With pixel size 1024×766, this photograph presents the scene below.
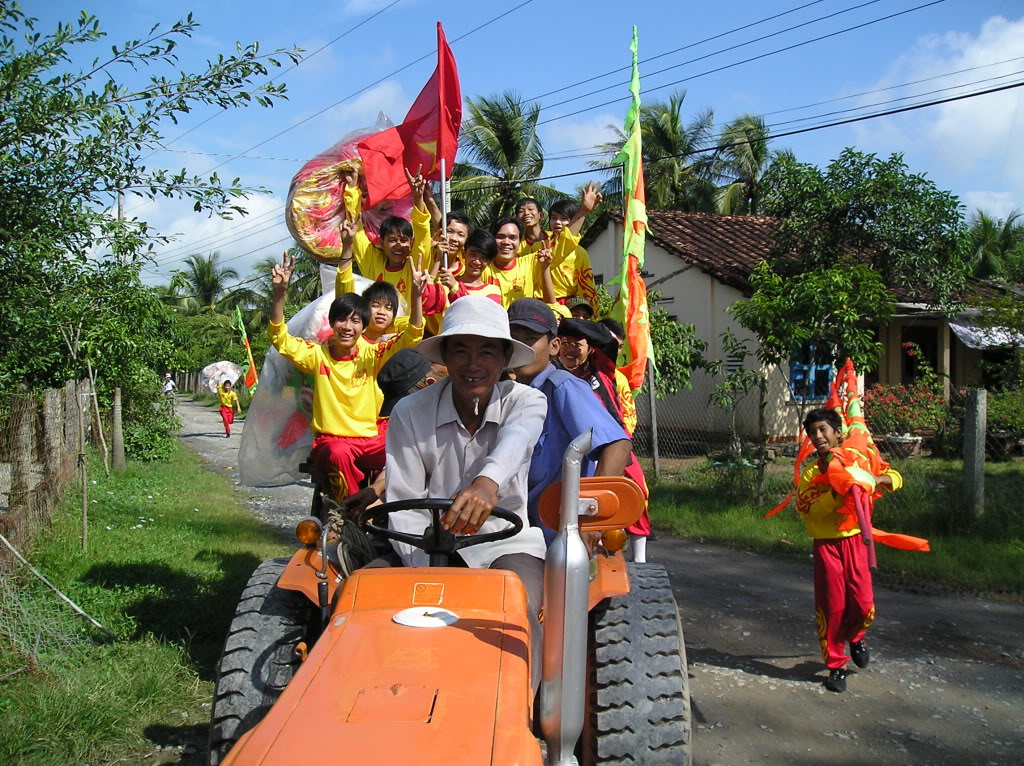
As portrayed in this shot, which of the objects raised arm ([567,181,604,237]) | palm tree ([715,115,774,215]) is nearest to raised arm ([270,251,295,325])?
raised arm ([567,181,604,237])

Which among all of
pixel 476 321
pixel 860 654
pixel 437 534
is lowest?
pixel 860 654

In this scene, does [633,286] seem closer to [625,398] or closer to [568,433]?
[625,398]

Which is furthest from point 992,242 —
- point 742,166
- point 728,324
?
point 728,324

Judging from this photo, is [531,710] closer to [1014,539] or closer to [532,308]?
[532,308]

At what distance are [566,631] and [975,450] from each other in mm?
7054

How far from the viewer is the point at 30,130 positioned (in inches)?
188

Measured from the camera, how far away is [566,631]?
7.12 ft

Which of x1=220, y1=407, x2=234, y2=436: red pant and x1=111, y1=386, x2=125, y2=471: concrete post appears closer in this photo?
x1=111, y1=386, x2=125, y2=471: concrete post

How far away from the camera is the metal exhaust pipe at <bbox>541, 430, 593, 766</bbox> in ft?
7.10

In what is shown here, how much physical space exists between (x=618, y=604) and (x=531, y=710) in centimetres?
90

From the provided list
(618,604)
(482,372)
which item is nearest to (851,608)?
(618,604)

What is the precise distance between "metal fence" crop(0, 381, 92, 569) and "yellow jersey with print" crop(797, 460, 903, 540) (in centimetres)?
467

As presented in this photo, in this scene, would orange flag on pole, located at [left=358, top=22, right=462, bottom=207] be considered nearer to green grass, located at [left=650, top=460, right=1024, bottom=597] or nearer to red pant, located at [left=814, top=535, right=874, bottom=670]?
red pant, located at [left=814, top=535, right=874, bottom=670]

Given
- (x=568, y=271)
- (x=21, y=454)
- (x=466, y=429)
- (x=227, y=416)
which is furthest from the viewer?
(x=227, y=416)
